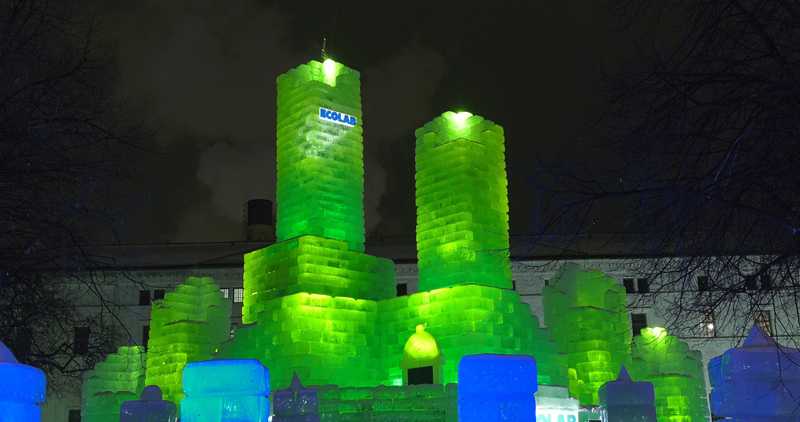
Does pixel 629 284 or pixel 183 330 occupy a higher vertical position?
pixel 629 284

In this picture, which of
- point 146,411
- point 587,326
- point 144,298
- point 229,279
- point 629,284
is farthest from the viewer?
point 144,298

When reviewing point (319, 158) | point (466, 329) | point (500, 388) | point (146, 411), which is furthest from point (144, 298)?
point (500, 388)

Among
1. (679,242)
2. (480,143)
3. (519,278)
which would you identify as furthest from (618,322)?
(679,242)

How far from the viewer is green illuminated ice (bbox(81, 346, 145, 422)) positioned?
34938 millimetres

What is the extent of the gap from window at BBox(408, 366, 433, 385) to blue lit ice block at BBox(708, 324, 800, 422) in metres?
20.0

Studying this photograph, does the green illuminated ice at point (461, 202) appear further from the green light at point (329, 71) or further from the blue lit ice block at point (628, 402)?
the blue lit ice block at point (628, 402)

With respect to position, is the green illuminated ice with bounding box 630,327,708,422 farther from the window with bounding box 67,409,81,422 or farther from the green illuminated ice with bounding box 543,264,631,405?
the window with bounding box 67,409,81,422

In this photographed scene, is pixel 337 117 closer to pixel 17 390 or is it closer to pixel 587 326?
pixel 587 326

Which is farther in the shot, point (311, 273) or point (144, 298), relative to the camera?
point (144, 298)

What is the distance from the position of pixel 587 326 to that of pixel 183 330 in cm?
1509

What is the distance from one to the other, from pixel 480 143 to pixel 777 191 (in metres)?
22.0

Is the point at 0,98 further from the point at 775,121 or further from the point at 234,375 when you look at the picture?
the point at 775,121

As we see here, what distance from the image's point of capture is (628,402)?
14.5 meters

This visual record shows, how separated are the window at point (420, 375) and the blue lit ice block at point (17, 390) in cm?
2255
